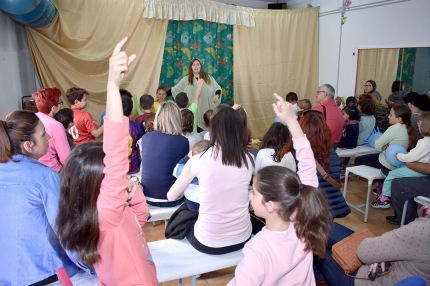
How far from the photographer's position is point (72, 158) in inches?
45.1

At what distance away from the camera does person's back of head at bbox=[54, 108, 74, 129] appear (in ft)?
9.14

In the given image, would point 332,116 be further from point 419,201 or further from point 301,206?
point 301,206

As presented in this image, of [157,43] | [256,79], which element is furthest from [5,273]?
[256,79]

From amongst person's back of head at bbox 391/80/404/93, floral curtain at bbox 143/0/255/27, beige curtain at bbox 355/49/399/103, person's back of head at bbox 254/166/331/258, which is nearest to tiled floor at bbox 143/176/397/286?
person's back of head at bbox 254/166/331/258

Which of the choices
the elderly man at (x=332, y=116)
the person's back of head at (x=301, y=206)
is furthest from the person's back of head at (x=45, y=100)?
the elderly man at (x=332, y=116)

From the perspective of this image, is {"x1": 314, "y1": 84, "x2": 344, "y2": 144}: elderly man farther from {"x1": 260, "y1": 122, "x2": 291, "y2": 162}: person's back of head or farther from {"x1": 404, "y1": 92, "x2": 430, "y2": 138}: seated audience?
{"x1": 260, "y1": 122, "x2": 291, "y2": 162}: person's back of head

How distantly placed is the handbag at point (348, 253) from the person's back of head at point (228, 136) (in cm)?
67

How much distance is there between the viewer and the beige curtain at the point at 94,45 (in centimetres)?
409

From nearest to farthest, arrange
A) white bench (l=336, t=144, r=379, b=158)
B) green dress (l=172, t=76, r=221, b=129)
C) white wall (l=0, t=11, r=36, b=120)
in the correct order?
white wall (l=0, t=11, r=36, b=120) → white bench (l=336, t=144, r=379, b=158) → green dress (l=172, t=76, r=221, b=129)

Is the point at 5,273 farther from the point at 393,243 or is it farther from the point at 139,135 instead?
the point at 139,135

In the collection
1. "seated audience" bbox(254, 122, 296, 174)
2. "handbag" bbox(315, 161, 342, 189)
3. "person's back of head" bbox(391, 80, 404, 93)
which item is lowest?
"handbag" bbox(315, 161, 342, 189)

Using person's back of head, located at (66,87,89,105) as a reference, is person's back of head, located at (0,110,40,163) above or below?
below

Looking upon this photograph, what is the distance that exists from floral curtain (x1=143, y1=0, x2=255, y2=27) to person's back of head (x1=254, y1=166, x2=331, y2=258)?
166 inches

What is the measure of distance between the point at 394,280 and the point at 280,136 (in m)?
1.24
